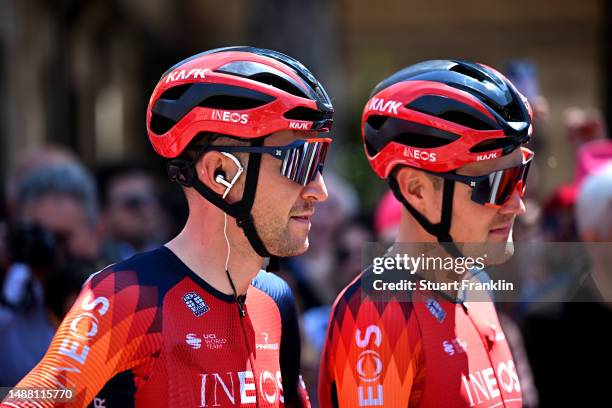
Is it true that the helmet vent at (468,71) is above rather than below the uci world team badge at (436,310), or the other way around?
above

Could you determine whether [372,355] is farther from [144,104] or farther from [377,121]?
[144,104]

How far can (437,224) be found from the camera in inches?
156

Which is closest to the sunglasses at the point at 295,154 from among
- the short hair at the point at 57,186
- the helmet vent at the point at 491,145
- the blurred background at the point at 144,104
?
the helmet vent at the point at 491,145

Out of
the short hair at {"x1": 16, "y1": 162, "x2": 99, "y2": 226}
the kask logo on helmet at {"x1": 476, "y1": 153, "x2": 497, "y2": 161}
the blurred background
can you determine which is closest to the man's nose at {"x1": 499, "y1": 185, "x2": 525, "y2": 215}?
the kask logo on helmet at {"x1": 476, "y1": 153, "x2": 497, "y2": 161}

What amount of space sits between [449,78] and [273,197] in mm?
853

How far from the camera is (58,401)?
3111 millimetres

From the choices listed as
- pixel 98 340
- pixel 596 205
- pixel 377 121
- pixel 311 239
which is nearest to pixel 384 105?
pixel 377 121

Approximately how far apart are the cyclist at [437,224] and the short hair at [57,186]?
Result: 2854 mm

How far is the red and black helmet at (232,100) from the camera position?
11.5 ft

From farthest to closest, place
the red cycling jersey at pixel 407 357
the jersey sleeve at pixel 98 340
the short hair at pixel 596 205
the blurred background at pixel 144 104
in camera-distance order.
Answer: the blurred background at pixel 144 104, the short hair at pixel 596 205, the red cycling jersey at pixel 407 357, the jersey sleeve at pixel 98 340

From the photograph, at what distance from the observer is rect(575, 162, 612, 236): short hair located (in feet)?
17.9

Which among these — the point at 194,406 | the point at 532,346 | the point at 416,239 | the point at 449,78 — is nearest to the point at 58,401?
the point at 194,406

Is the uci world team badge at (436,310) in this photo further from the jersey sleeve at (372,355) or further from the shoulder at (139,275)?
the shoulder at (139,275)

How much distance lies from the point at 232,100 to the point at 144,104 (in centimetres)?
2321
